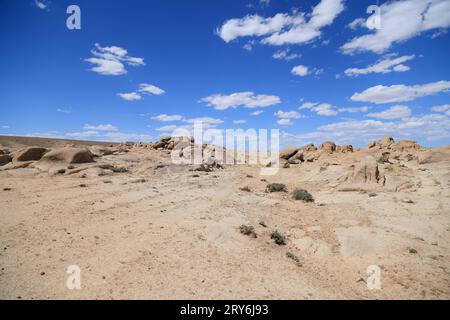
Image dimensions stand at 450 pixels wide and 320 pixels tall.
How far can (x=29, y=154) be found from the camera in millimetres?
24297

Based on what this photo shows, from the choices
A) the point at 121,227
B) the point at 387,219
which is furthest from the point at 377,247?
the point at 121,227

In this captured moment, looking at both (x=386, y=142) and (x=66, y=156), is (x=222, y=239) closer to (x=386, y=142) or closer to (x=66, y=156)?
(x=66, y=156)

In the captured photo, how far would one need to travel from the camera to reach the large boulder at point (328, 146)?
42.8 metres

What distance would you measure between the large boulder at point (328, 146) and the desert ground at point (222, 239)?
77.8 ft

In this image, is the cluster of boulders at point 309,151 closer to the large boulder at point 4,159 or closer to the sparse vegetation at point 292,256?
the sparse vegetation at point 292,256

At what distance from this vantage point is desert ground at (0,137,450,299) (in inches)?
272

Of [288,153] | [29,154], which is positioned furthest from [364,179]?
[29,154]

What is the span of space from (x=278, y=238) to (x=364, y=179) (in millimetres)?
11039

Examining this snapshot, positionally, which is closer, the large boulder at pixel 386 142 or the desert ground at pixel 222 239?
the desert ground at pixel 222 239

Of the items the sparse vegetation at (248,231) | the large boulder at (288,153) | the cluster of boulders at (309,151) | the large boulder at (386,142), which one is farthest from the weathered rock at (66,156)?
the large boulder at (386,142)

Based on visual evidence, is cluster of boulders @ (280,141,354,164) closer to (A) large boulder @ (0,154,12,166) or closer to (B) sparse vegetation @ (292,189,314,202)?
(B) sparse vegetation @ (292,189,314,202)
